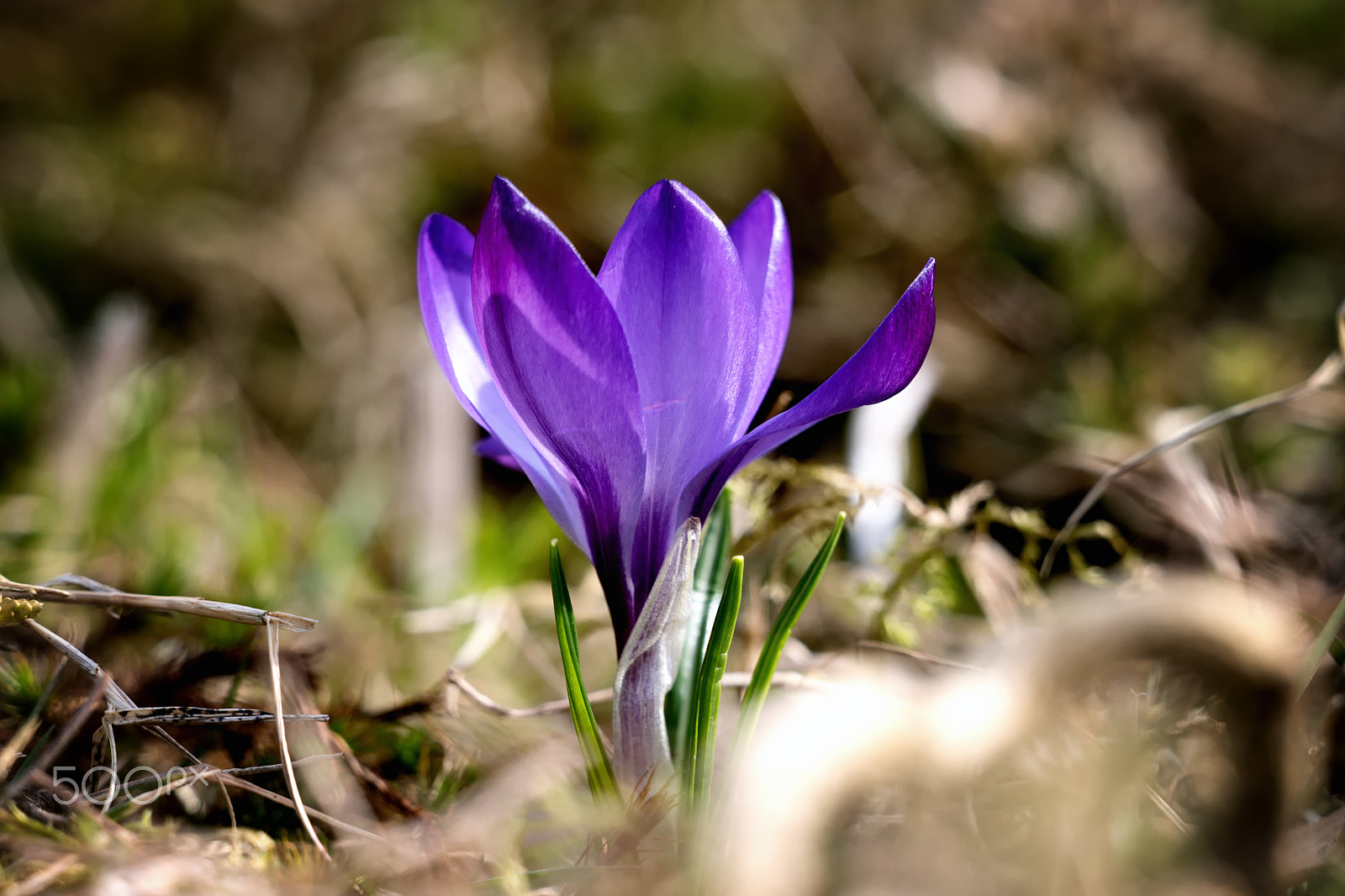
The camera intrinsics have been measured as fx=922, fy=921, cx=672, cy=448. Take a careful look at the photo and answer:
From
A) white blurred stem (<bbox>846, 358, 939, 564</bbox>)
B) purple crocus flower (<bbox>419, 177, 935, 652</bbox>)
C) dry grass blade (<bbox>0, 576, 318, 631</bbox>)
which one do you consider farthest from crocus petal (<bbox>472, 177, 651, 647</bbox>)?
white blurred stem (<bbox>846, 358, 939, 564</bbox>)

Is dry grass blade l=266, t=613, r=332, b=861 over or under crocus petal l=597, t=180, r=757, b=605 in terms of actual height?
under

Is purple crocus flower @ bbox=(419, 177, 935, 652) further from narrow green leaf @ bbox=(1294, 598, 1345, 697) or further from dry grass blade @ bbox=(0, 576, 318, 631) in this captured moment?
narrow green leaf @ bbox=(1294, 598, 1345, 697)

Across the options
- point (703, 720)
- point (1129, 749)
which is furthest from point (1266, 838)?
point (703, 720)

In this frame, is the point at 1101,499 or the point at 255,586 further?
the point at 1101,499

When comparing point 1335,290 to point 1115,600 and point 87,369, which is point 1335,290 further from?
point 87,369

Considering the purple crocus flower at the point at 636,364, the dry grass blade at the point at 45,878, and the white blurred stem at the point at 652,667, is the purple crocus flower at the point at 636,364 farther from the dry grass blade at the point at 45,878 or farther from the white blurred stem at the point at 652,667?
the dry grass blade at the point at 45,878

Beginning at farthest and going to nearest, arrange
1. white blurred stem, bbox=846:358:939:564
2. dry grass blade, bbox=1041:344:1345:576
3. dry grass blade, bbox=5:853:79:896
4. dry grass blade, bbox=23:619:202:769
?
white blurred stem, bbox=846:358:939:564, dry grass blade, bbox=1041:344:1345:576, dry grass blade, bbox=23:619:202:769, dry grass blade, bbox=5:853:79:896

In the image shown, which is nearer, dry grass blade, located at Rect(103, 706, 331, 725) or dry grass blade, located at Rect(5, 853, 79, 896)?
dry grass blade, located at Rect(5, 853, 79, 896)

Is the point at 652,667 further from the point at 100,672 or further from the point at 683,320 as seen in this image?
the point at 100,672
